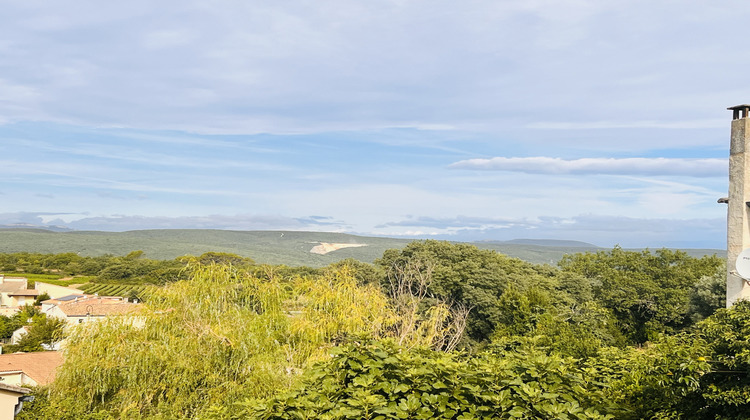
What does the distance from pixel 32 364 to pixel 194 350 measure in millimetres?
Answer: 20177

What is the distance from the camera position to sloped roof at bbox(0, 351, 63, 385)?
26.2 meters

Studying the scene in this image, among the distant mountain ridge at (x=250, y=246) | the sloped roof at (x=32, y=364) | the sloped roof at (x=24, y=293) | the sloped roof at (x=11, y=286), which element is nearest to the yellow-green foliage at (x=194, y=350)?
the sloped roof at (x=32, y=364)

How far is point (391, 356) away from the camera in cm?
521

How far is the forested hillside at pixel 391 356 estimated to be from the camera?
15.5 ft

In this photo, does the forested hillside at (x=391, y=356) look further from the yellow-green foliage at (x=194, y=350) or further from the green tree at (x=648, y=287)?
the green tree at (x=648, y=287)

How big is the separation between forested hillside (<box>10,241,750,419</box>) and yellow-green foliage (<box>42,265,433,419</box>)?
0.04 meters

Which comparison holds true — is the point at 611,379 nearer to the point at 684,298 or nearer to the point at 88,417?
the point at 88,417

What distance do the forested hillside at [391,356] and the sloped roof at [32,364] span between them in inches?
487

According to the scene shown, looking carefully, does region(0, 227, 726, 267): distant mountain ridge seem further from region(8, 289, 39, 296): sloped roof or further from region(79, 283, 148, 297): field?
region(8, 289, 39, 296): sloped roof

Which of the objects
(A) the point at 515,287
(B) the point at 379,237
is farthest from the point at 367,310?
(B) the point at 379,237

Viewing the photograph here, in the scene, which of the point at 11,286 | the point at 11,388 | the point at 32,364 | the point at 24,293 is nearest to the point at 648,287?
the point at 11,388

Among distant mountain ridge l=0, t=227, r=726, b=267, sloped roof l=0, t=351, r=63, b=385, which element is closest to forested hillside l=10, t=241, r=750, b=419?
sloped roof l=0, t=351, r=63, b=385

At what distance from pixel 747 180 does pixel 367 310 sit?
10.4 metres

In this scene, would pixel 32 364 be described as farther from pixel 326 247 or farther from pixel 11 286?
pixel 326 247
